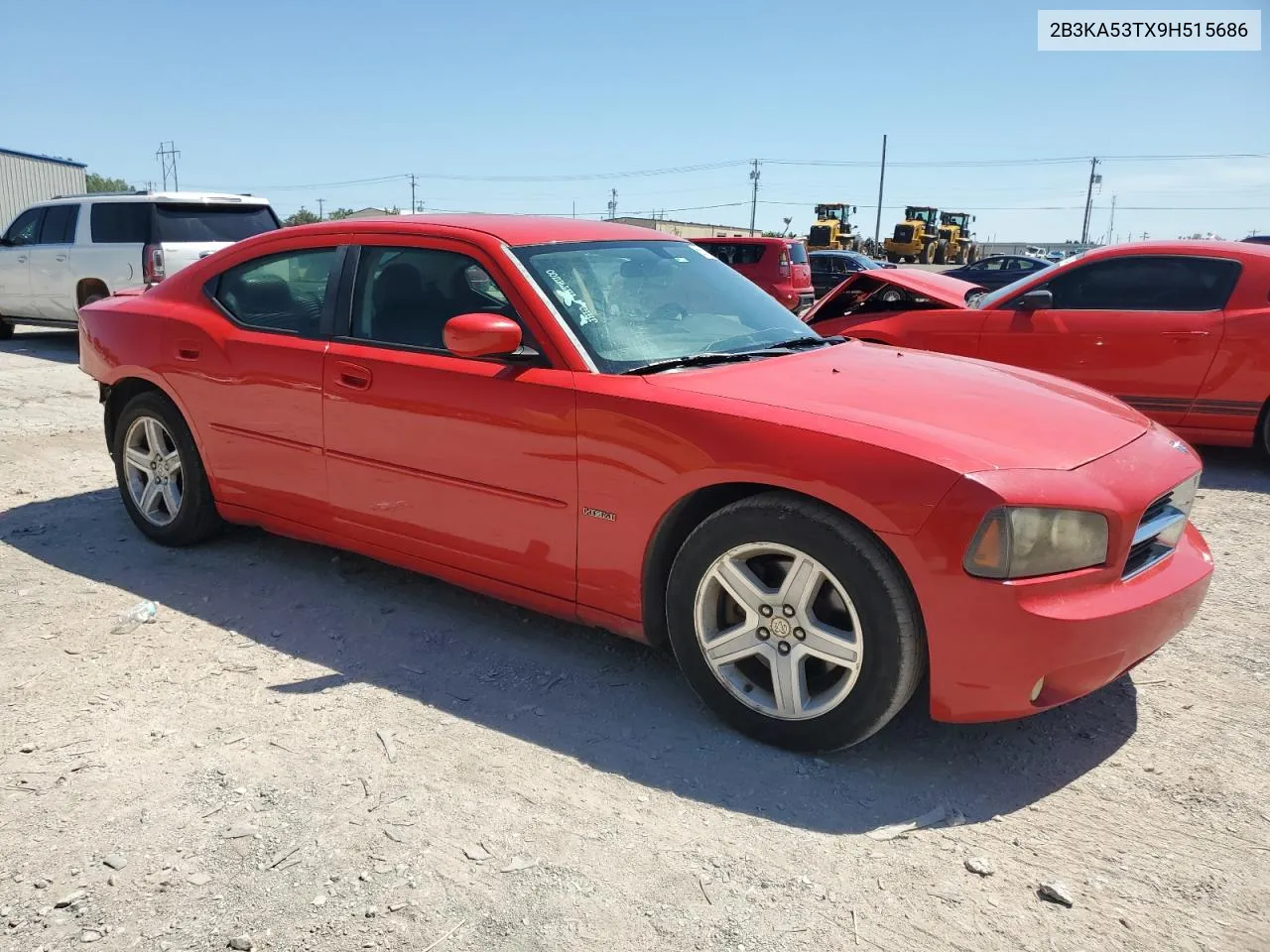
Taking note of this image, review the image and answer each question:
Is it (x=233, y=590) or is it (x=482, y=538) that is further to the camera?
(x=233, y=590)

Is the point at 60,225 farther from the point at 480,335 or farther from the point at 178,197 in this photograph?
the point at 480,335

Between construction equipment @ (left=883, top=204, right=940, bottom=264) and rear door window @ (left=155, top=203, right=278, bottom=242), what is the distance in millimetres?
38515

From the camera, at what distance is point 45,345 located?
13.1 meters

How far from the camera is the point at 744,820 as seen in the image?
2.65m

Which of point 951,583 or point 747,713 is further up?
point 951,583

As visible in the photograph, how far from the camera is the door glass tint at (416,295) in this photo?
3.68 meters

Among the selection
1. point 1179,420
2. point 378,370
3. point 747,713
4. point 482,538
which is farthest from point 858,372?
point 1179,420

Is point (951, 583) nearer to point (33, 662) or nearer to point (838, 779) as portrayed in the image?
point (838, 779)

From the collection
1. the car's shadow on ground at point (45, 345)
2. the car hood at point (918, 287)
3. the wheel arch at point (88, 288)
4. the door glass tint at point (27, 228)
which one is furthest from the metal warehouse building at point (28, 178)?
the car hood at point (918, 287)

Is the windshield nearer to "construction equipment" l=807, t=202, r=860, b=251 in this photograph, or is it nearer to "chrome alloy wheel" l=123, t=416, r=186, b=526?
Answer: "chrome alloy wheel" l=123, t=416, r=186, b=526

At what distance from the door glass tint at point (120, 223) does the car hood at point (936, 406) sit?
1013 centimetres

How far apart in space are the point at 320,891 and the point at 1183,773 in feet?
8.08

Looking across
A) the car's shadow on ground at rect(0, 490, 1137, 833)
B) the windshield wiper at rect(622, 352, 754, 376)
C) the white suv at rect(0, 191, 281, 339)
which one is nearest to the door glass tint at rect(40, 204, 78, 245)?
the white suv at rect(0, 191, 281, 339)

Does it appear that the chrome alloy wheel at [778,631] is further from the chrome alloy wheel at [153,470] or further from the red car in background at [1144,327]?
the red car in background at [1144,327]
